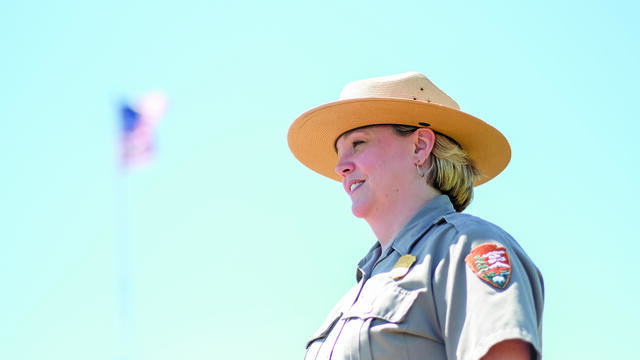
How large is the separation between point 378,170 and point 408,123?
0.29 metres

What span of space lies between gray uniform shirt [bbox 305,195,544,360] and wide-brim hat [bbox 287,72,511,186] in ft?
1.76

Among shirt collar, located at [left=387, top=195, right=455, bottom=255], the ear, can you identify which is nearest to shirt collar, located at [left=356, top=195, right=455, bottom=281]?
shirt collar, located at [left=387, top=195, right=455, bottom=255]

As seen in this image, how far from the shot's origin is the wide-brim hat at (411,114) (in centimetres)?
350

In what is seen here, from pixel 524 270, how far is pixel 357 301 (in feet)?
2.05

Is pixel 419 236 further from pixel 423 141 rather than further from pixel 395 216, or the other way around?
pixel 423 141

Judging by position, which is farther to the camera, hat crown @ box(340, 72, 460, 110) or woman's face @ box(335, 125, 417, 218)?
hat crown @ box(340, 72, 460, 110)

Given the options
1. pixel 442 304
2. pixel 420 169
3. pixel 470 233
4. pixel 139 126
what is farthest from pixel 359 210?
pixel 139 126

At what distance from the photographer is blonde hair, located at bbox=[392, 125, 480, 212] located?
136 inches

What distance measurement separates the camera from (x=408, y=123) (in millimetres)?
3570

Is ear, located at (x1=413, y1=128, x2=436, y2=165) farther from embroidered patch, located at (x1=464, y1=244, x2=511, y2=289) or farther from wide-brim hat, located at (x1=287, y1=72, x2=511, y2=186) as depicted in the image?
embroidered patch, located at (x1=464, y1=244, x2=511, y2=289)

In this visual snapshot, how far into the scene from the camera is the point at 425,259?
2887mm

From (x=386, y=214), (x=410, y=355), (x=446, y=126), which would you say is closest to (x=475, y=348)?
(x=410, y=355)

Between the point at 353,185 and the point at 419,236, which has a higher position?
the point at 353,185

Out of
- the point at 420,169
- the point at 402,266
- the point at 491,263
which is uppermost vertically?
the point at 420,169
